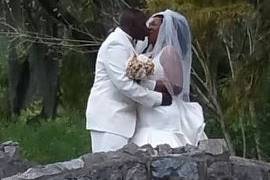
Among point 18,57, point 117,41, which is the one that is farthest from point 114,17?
point 117,41

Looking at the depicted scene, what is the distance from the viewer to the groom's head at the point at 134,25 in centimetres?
831

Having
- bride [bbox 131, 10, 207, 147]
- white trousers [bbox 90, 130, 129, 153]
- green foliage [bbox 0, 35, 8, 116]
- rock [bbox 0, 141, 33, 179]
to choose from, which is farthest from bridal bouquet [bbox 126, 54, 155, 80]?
green foliage [bbox 0, 35, 8, 116]

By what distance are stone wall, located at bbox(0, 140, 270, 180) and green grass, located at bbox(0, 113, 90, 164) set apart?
6673 millimetres

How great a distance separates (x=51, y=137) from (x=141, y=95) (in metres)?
7.97

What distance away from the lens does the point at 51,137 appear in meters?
16.2

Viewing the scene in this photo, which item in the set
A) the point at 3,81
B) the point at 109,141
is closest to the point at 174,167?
the point at 109,141

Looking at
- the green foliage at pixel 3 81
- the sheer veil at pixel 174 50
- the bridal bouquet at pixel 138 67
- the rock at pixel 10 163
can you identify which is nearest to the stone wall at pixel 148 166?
the bridal bouquet at pixel 138 67

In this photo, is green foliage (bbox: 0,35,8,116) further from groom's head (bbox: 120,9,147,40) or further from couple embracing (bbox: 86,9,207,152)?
groom's head (bbox: 120,9,147,40)

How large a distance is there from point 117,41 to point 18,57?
38.9 ft

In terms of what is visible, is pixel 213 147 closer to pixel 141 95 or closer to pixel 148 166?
pixel 148 166

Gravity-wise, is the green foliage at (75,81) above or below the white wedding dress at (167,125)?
below

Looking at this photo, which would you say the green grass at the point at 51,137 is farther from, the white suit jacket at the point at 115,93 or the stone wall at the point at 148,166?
the stone wall at the point at 148,166

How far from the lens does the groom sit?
8211mm

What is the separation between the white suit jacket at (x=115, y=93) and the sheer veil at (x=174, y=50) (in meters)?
0.21
